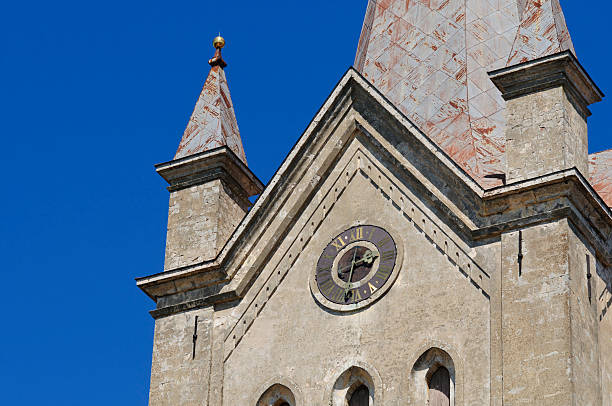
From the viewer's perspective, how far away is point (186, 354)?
32.2 metres

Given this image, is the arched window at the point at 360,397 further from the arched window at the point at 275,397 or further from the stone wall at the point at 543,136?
the stone wall at the point at 543,136

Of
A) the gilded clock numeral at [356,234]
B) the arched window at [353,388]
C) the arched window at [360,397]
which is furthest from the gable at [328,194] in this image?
the arched window at [360,397]

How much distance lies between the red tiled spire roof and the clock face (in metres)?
3.99

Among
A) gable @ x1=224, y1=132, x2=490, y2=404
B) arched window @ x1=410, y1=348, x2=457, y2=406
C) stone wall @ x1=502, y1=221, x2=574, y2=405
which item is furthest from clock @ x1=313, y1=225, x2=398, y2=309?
stone wall @ x1=502, y1=221, x2=574, y2=405

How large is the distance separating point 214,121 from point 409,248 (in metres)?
5.18

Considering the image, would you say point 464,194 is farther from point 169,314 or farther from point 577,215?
point 169,314

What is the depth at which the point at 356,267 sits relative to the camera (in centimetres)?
3141

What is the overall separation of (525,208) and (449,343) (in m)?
2.46

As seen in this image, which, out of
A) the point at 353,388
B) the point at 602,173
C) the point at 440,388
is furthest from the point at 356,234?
the point at 602,173

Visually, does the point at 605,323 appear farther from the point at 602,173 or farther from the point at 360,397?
the point at 360,397

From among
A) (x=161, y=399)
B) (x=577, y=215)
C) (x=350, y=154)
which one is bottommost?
(x=161, y=399)

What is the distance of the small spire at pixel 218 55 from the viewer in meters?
35.4

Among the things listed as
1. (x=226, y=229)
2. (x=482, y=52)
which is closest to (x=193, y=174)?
(x=226, y=229)

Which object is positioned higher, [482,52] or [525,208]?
[482,52]
